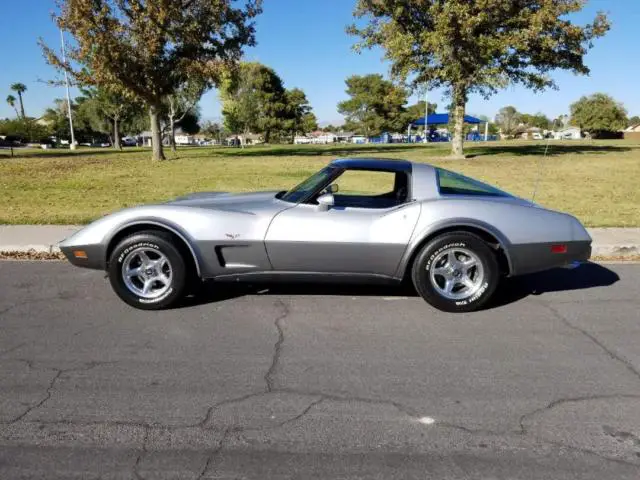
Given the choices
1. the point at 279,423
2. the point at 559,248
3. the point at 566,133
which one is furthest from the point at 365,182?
the point at 566,133

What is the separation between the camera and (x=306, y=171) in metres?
19.3

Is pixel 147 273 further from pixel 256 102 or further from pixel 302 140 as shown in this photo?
Result: pixel 302 140

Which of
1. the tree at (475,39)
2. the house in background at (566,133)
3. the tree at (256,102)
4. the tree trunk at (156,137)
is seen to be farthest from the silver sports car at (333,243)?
the tree at (256,102)

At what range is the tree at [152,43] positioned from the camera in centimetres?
2317

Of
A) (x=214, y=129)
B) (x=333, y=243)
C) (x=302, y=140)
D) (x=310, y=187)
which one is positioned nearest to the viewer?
(x=333, y=243)

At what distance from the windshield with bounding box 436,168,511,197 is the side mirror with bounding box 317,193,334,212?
1033 millimetres

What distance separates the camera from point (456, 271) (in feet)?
15.5

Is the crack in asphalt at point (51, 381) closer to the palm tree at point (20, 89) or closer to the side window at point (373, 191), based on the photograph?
the side window at point (373, 191)

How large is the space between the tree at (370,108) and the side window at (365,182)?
8448 cm

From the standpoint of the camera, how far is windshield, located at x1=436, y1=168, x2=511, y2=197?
16.0 feet

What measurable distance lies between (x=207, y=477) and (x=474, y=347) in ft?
7.52

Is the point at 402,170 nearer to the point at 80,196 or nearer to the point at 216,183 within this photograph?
the point at 80,196

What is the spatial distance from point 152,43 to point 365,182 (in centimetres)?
2182

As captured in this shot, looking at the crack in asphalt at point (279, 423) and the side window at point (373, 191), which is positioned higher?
the side window at point (373, 191)
